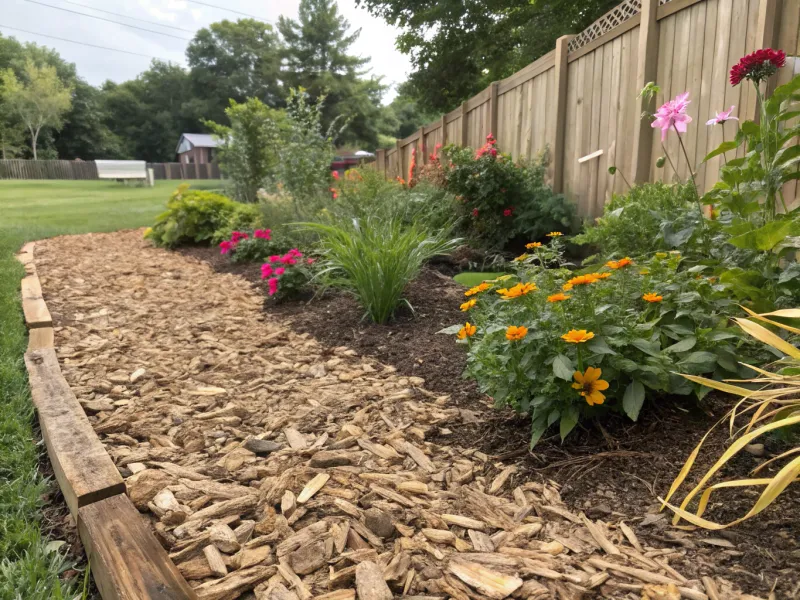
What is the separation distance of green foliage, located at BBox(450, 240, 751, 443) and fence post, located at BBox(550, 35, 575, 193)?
368cm

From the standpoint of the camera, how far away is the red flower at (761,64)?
2.01 meters

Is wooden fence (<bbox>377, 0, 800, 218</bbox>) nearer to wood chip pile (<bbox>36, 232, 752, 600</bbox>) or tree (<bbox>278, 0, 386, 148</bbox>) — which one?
wood chip pile (<bbox>36, 232, 752, 600</bbox>)

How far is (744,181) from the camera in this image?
2.10 metres

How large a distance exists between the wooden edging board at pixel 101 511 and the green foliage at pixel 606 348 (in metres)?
1.09

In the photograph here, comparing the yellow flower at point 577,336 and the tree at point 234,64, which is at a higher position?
the tree at point 234,64

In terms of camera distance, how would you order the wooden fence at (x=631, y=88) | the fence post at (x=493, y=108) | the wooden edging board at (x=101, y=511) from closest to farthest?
the wooden edging board at (x=101, y=511)
the wooden fence at (x=631, y=88)
the fence post at (x=493, y=108)

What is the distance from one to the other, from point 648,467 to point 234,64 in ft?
108

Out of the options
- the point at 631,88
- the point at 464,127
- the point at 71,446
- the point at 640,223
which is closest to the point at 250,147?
Result: the point at 464,127

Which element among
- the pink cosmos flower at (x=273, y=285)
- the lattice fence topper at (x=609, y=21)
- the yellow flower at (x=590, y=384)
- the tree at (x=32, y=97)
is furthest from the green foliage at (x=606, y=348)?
the tree at (x=32, y=97)

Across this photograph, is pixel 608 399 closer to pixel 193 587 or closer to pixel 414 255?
pixel 193 587

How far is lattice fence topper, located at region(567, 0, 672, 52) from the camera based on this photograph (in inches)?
171

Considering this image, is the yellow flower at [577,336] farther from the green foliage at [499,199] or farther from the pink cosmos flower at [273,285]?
the green foliage at [499,199]

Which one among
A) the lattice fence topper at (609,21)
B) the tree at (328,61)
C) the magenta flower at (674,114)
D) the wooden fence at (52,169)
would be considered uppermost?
the tree at (328,61)

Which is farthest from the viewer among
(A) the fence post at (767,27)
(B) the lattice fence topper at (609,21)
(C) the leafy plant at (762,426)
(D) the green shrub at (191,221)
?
(D) the green shrub at (191,221)
